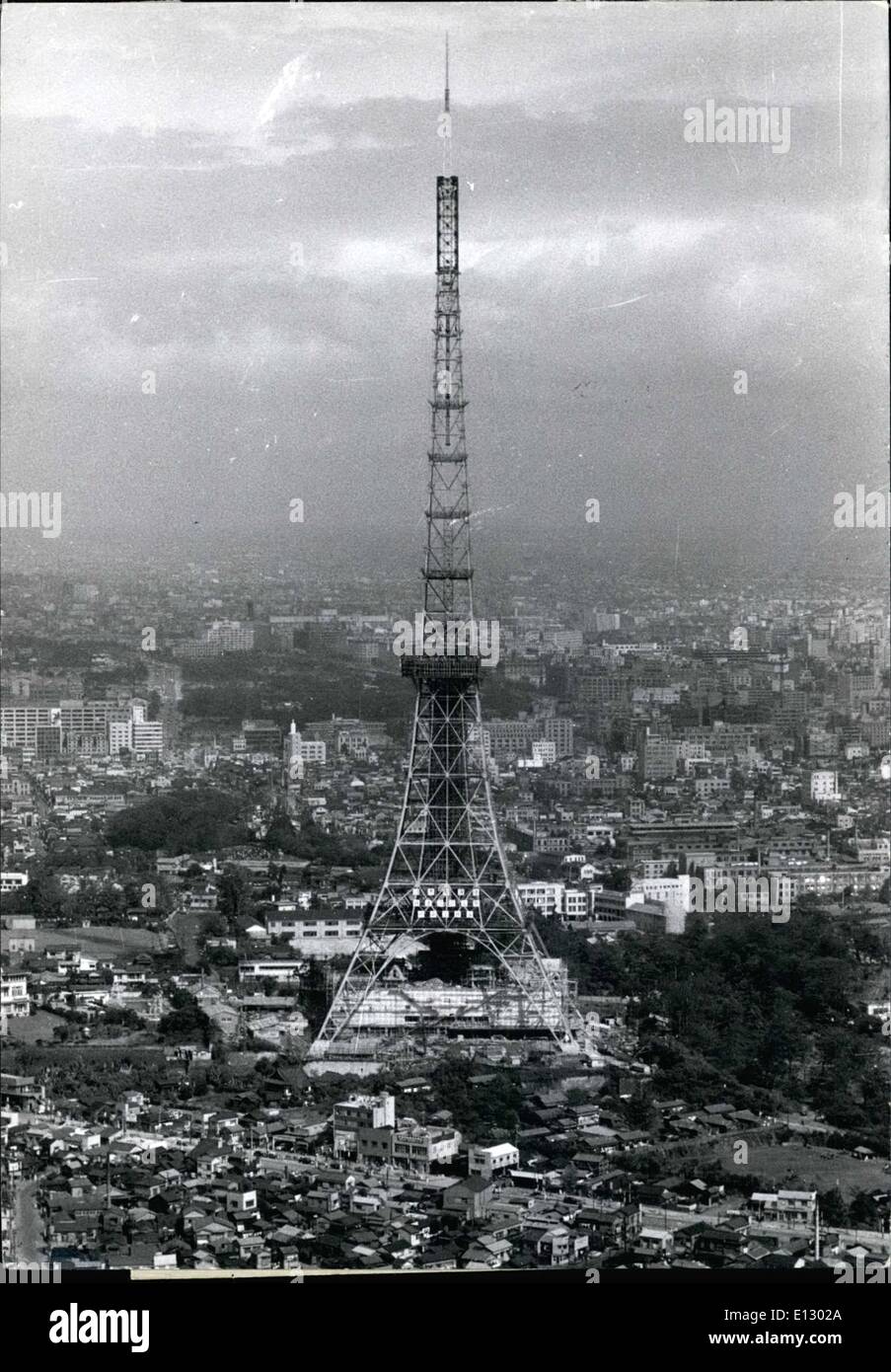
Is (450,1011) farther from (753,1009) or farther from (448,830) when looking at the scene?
(753,1009)

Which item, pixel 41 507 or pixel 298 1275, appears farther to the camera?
pixel 41 507

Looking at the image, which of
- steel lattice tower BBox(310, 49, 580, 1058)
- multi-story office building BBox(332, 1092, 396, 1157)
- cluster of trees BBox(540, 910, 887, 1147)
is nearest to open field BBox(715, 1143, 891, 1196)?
cluster of trees BBox(540, 910, 887, 1147)

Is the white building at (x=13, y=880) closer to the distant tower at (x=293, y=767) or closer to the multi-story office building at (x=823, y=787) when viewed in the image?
the distant tower at (x=293, y=767)

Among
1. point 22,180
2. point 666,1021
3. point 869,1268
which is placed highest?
point 22,180

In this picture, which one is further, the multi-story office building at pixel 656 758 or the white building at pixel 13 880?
the multi-story office building at pixel 656 758

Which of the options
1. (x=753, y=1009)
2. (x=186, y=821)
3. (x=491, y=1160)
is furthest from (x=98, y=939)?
(x=753, y=1009)

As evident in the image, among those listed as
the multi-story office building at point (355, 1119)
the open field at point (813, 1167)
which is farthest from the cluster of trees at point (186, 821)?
the open field at point (813, 1167)
